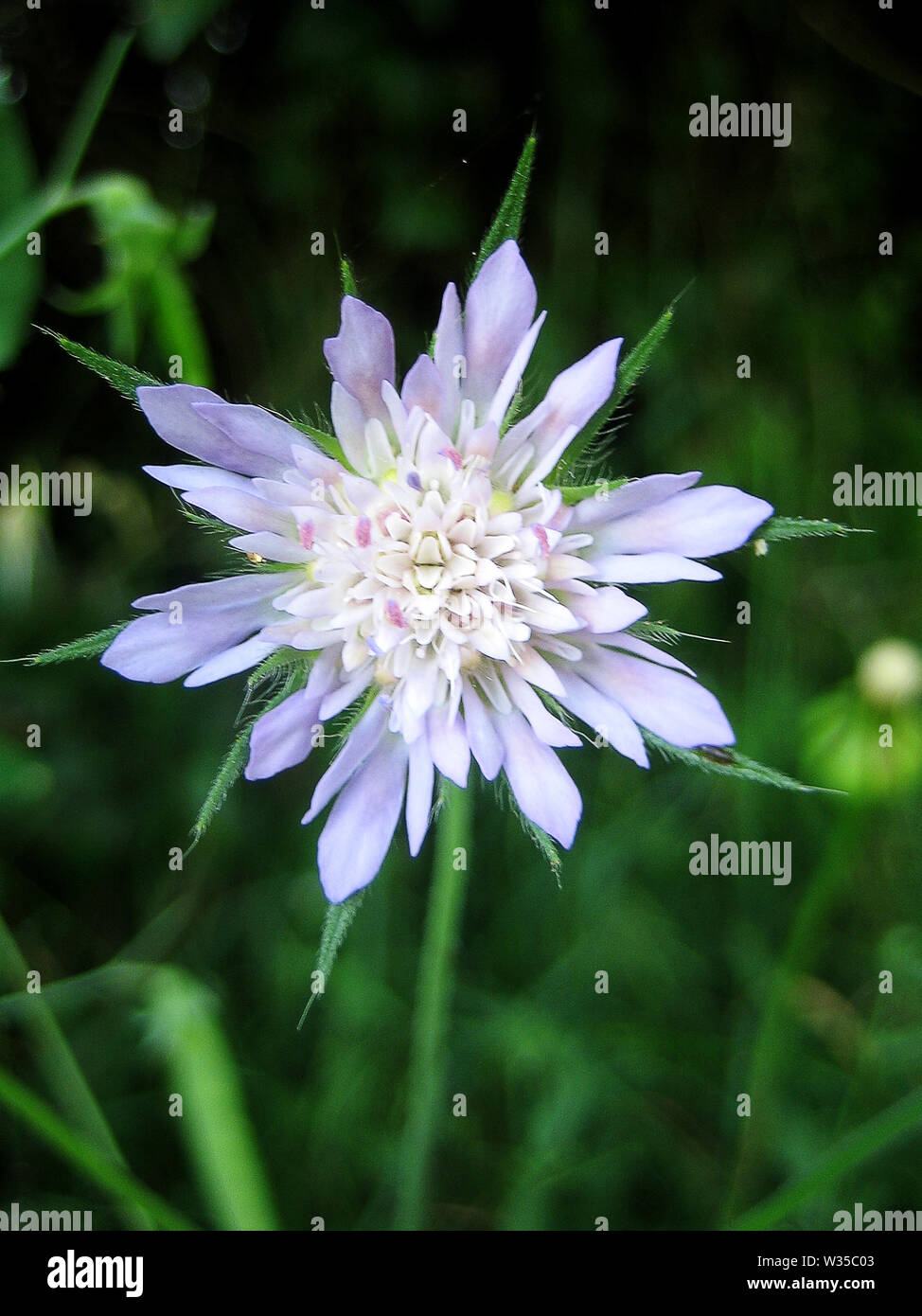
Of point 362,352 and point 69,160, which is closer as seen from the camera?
point 362,352

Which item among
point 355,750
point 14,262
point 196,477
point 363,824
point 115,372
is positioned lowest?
point 363,824

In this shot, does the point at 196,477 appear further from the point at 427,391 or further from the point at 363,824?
the point at 363,824

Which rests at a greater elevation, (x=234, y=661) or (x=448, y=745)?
(x=234, y=661)

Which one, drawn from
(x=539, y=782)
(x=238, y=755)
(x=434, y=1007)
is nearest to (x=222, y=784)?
(x=238, y=755)

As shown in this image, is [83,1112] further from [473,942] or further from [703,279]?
[703,279]

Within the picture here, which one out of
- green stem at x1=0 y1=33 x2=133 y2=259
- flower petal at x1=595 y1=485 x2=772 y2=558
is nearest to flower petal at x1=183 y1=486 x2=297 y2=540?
flower petal at x1=595 y1=485 x2=772 y2=558

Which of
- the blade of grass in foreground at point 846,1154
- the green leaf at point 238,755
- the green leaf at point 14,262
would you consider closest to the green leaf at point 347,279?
the green leaf at point 238,755
